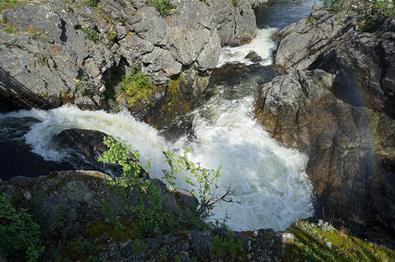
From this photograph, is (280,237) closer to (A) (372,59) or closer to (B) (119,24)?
(A) (372,59)

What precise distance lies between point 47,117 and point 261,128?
12.7m

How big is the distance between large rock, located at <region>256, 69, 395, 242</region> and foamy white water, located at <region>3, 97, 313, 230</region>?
2.96 ft

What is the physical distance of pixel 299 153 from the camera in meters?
21.5

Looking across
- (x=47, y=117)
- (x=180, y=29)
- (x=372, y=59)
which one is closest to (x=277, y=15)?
(x=180, y=29)

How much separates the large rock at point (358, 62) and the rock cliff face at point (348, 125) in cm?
5

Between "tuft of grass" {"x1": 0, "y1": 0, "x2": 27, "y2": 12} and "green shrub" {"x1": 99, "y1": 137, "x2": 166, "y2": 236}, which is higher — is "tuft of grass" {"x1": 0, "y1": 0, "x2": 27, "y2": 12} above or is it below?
above

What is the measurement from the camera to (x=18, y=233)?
266 inches

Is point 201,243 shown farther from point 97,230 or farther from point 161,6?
point 161,6

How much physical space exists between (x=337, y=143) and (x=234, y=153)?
571 cm

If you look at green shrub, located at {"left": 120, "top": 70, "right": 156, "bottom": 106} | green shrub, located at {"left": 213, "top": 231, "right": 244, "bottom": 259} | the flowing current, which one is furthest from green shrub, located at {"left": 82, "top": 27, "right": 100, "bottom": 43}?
green shrub, located at {"left": 213, "top": 231, "right": 244, "bottom": 259}

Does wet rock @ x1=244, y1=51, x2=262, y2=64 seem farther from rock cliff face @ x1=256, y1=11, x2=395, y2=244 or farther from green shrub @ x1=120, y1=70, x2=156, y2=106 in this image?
green shrub @ x1=120, y1=70, x2=156, y2=106

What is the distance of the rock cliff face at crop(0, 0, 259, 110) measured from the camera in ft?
60.9

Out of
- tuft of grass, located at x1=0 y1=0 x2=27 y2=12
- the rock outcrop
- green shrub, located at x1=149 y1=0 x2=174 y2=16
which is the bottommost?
the rock outcrop

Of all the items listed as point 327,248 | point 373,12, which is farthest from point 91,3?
point 327,248
